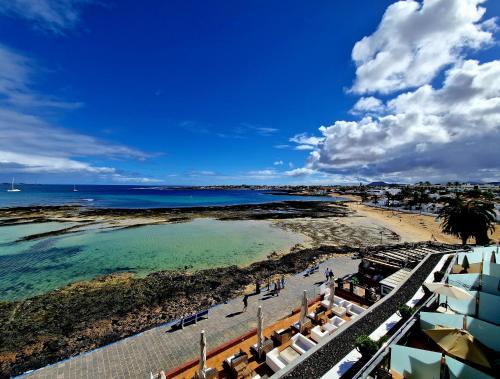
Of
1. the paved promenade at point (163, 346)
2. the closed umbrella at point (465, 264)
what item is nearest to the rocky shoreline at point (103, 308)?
the paved promenade at point (163, 346)

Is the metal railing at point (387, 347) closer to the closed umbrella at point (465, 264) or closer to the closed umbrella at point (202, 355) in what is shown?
the closed umbrella at point (202, 355)

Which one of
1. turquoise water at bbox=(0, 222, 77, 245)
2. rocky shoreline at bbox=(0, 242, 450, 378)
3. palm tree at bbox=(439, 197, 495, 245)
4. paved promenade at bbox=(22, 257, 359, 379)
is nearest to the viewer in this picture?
paved promenade at bbox=(22, 257, 359, 379)

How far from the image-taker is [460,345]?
7371 millimetres

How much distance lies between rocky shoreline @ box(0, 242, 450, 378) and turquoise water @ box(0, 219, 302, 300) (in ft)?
8.97

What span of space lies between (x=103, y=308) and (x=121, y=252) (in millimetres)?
14755

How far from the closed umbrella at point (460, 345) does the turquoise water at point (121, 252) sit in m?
20.1

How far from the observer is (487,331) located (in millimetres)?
8484

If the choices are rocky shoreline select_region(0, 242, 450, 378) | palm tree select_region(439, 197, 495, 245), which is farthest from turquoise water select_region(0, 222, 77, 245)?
palm tree select_region(439, 197, 495, 245)

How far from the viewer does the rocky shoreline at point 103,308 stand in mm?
12625

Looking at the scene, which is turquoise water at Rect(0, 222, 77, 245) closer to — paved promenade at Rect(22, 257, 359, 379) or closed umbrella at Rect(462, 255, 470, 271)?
paved promenade at Rect(22, 257, 359, 379)

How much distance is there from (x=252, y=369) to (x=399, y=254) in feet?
54.1

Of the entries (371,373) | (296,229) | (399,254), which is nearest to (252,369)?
(371,373)

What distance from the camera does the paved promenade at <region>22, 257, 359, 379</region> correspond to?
405 inches

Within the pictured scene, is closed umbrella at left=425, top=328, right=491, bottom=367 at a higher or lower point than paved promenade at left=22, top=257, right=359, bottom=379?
higher
